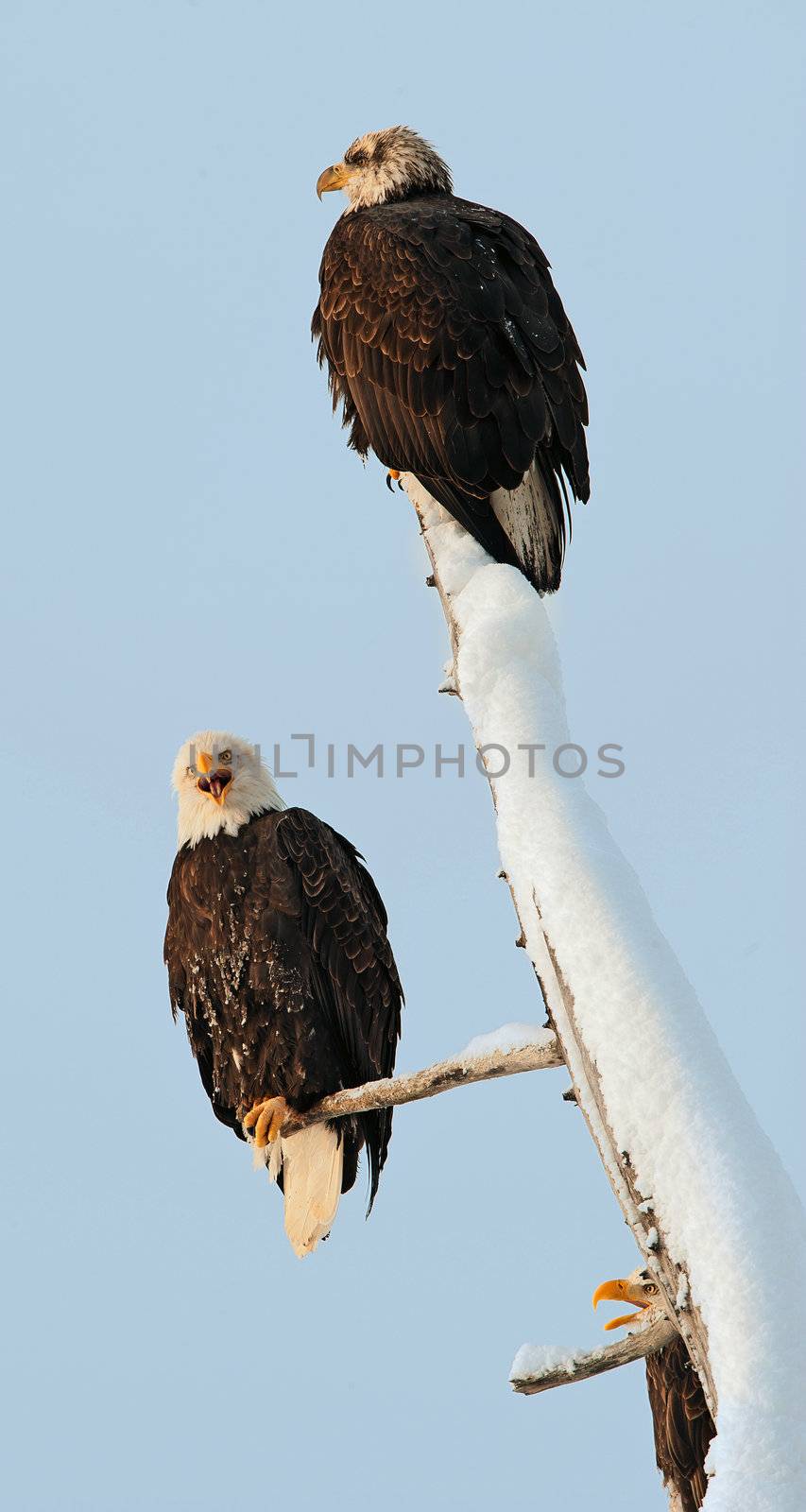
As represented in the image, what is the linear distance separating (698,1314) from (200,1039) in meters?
3.19

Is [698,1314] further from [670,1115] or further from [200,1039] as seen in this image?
[200,1039]

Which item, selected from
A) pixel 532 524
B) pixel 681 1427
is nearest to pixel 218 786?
pixel 532 524

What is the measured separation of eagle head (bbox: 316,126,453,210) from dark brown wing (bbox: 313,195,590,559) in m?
0.71

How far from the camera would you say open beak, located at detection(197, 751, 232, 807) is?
227 inches

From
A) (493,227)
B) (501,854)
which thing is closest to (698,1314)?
(501,854)

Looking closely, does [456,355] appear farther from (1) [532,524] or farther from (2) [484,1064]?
(2) [484,1064]

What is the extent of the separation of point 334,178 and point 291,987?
135 inches

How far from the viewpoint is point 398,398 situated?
5121mm

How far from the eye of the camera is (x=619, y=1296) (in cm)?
346

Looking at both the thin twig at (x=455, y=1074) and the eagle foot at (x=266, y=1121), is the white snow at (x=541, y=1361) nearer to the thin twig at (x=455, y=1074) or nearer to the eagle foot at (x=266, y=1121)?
the thin twig at (x=455, y=1074)

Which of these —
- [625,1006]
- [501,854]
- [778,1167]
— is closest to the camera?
[778,1167]

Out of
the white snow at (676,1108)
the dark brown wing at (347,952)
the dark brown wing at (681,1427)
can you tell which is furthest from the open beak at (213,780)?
the dark brown wing at (681,1427)

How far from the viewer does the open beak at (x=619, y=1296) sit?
346cm

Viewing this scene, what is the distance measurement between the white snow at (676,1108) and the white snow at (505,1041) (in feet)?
0.55
